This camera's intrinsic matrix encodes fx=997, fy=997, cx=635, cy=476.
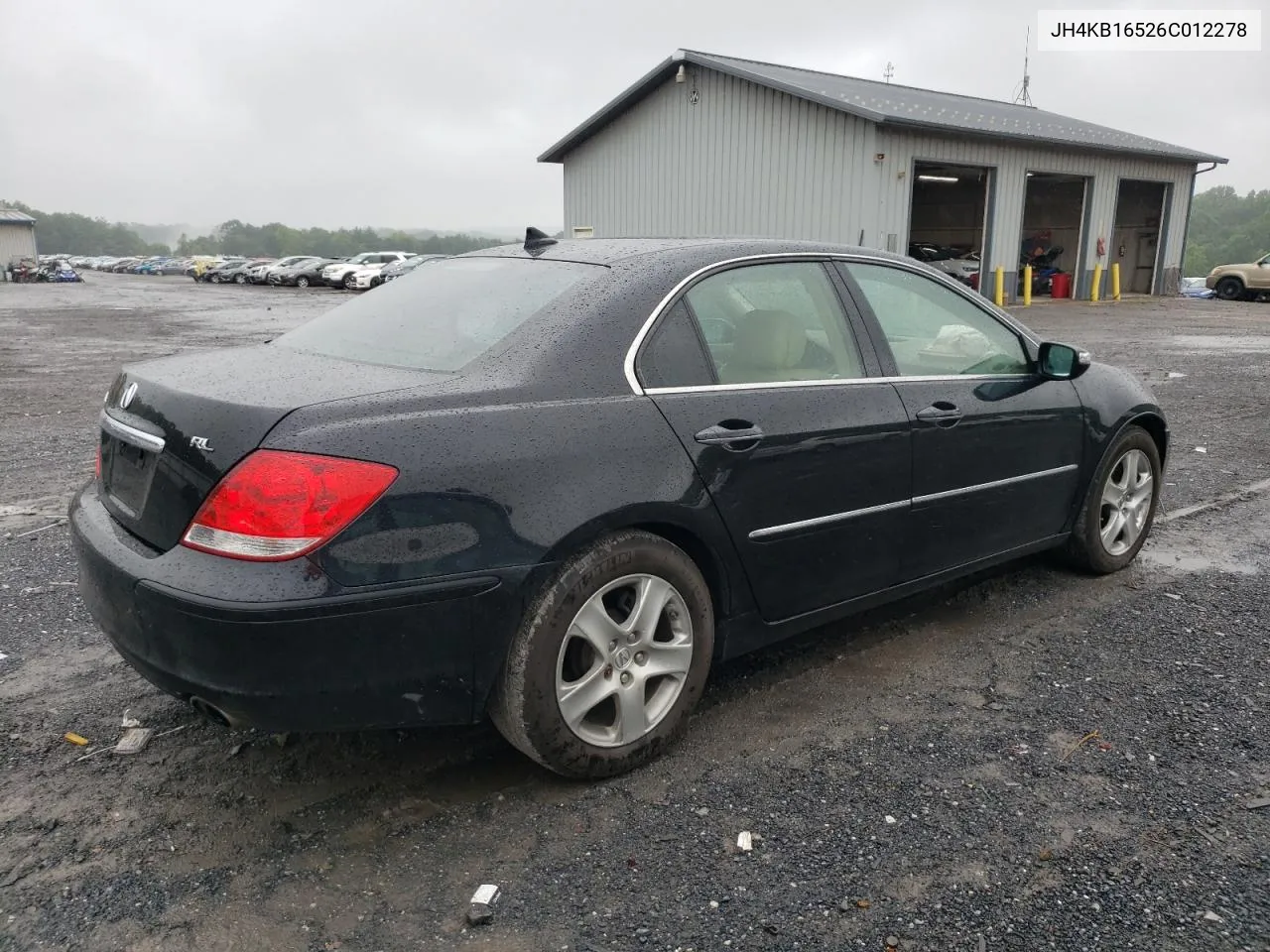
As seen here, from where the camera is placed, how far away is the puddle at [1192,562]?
473 cm

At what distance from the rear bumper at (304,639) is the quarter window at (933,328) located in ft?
6.02

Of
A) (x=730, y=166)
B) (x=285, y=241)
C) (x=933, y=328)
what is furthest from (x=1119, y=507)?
(x=285, y=241)

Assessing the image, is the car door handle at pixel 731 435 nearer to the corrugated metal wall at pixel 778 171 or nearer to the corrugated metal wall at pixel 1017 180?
the corrugated metal wall at pixel 778 171

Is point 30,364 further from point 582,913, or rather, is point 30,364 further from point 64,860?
point 582,913

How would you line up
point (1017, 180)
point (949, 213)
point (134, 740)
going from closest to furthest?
point (134, 740), point (1017, 180), point (949, 213)

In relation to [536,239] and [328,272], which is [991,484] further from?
[328,272]

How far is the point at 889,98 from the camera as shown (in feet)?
78.0

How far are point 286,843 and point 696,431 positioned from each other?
1.58m

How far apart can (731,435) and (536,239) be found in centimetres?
123

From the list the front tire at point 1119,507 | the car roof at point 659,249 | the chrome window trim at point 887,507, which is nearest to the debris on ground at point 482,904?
the chrome window trim at point 887,507

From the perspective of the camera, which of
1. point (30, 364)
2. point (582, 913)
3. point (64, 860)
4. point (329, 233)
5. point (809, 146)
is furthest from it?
point (329, 233)

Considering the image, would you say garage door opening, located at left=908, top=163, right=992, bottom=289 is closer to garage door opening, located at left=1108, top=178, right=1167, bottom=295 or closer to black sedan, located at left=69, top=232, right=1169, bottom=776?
garage door opening, located at left=1108, top=178, right=1167, bottom=295

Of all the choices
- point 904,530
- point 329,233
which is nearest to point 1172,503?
point 904,530

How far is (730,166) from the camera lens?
23078mm
